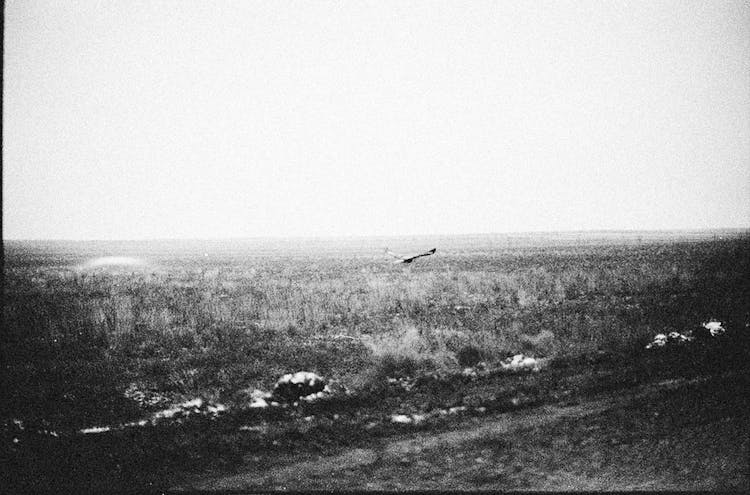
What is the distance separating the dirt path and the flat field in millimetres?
50

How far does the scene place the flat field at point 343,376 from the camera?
4.59 meters

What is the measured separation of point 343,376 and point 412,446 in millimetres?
3434

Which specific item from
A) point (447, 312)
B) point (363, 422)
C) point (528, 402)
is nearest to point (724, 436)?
point (528, 402)

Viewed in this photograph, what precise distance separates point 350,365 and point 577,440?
5.16 m

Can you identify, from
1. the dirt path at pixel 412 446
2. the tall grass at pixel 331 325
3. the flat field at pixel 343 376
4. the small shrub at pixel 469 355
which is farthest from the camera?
the tall grass at pixel 331 325

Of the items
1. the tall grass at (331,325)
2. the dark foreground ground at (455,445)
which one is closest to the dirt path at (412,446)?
the dark foreground ground at (455,445)

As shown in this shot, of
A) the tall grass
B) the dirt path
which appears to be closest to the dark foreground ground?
the dirt path

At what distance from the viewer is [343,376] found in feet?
27.0

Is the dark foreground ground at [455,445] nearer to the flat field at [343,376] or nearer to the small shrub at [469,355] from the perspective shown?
the flat field at [343,376]

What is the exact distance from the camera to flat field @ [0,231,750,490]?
4.59 metres

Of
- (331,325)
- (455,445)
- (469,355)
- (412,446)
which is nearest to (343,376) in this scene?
(469,355)

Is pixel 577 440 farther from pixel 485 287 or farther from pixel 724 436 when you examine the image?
pixel 485 287

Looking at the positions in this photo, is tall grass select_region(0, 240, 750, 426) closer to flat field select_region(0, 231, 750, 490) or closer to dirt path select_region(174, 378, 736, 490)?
flat field select_region(0, 231, 750, 490)

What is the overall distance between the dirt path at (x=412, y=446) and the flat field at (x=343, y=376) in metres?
0.05
